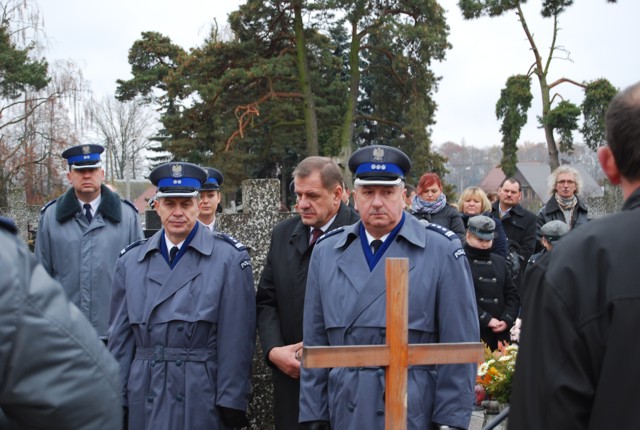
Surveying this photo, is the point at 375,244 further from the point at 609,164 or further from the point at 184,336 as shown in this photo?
the point at 609,164

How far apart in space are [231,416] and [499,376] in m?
2.02

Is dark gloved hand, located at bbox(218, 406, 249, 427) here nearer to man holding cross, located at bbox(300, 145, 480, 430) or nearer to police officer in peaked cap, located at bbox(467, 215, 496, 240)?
man holding cross, located at bbox(300, 145, 480, 430)

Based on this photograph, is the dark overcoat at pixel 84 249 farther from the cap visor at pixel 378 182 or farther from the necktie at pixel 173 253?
the cap visor at pixel 378 182

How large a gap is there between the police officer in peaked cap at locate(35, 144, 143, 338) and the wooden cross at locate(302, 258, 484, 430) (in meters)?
3.00

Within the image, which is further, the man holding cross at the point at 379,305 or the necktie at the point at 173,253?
the necktie at the point at 173,253

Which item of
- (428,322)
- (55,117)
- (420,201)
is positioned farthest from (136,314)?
(55,117)

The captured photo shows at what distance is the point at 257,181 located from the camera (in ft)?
21.7

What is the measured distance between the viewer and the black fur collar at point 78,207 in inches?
230

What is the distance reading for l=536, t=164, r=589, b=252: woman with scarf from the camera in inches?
323

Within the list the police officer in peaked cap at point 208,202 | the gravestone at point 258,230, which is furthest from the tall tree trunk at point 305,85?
the police officer in peaked cap at point 208,202

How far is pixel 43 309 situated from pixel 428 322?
2.26m

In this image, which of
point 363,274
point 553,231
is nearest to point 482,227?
point 553,231

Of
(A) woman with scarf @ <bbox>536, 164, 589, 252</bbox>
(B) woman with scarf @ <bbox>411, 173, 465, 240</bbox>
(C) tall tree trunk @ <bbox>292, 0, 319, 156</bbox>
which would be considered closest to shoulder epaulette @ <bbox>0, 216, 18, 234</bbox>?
(B) woman with scarf @ <bbox>411, 173, 465, 240</bbox>

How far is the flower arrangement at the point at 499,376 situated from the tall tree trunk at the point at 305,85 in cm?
2080
